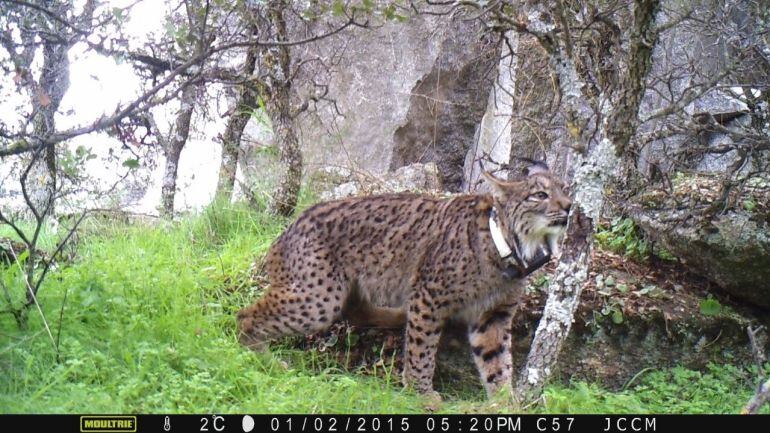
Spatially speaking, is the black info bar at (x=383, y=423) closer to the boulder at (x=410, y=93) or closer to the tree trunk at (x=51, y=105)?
the tree trunk at (x=51, y=105)

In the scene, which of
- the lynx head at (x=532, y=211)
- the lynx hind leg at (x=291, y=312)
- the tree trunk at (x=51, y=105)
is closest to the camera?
the lynx head at (x=532, y=211)

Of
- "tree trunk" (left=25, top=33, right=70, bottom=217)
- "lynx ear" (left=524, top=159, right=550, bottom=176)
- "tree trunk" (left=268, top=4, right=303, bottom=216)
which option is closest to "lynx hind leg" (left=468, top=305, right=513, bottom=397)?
"lynx ear" (left=524, top=159, right=550, bottom=176)

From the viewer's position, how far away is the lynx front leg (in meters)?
6.29

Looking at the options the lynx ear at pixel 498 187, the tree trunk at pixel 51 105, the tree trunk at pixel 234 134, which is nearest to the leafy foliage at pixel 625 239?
the lynx ear at pixel 498 187

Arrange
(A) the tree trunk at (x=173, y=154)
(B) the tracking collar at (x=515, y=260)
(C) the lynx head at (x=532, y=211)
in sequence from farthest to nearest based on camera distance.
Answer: (A) the tree trunk at (x=173, y=154)
(B) the tracking collar at (x=515, y=260)
(C) the lynx head at (x=532, y=211)

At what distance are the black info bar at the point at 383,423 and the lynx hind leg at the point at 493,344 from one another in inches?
54.5

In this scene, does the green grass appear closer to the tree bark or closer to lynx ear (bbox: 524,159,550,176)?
the tree bark

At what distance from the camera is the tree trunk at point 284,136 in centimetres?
791

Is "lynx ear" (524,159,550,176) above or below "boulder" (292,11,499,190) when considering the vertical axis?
below

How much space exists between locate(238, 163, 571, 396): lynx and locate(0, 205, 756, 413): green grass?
30cm

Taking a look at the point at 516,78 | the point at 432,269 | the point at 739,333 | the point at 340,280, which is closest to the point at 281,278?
the point at 340,280

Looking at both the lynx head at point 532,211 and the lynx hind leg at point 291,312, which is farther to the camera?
the lynx hind leg at point 291,312

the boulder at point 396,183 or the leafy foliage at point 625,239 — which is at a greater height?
the boulder at point 396,183

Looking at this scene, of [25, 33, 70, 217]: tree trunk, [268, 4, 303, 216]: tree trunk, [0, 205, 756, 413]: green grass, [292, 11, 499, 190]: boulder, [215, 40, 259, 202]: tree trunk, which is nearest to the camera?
[0, 205, 756, 413]: green grass
